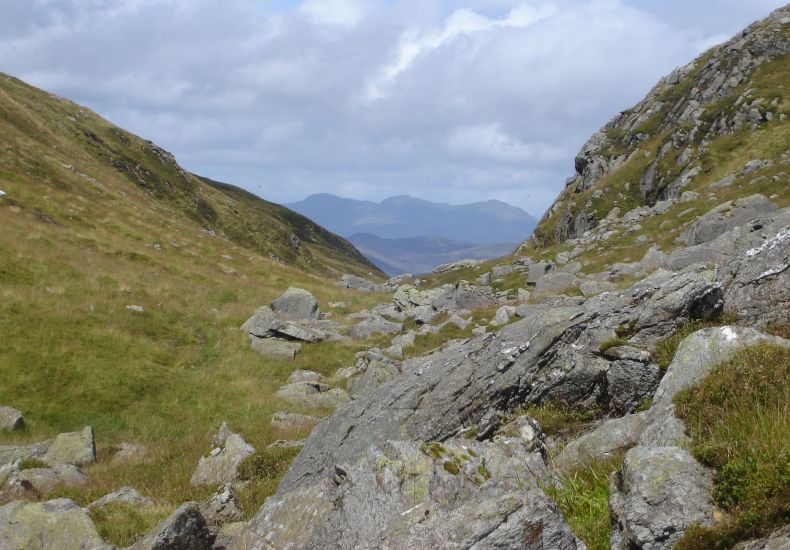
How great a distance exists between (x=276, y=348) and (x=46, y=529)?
1996 cm

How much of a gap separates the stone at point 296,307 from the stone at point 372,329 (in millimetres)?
4738

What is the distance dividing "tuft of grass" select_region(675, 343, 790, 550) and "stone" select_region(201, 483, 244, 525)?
824cm

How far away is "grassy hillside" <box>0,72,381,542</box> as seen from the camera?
57.5 ft

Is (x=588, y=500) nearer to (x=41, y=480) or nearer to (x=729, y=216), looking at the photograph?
(x=41, y=480)

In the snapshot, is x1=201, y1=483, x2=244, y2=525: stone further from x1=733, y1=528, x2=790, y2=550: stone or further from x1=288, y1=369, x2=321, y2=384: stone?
x1=288, y1=369, x2=321, y2=384: stone

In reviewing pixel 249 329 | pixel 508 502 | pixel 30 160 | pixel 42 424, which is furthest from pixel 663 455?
pixel 30 160

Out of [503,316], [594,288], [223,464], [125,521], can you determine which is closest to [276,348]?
[503,316]

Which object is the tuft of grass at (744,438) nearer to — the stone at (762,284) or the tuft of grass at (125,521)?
the stone at (762,284)

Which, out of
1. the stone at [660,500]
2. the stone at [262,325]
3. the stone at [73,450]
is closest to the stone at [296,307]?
the stone at [262,325]

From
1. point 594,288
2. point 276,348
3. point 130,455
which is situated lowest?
point 130,455

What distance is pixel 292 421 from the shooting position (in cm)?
1816

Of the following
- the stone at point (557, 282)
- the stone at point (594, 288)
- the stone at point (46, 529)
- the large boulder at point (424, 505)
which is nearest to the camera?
the large boulder at point (424, 505)

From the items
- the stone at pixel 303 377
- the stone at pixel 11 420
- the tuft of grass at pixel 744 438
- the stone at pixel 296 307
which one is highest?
the stone at pixel 296 307

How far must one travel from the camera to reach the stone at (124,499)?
10.8 m
